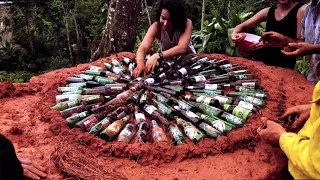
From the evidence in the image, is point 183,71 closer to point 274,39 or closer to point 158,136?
point 274,39

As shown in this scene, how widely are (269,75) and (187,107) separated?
149 cm

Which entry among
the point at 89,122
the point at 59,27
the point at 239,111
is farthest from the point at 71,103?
the point at 59,27

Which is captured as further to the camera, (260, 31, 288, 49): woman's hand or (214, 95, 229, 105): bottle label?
(260, 31, 288, 49): woman's hand

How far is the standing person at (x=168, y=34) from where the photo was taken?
4.61 metres

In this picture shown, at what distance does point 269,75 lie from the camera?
14.6 ft

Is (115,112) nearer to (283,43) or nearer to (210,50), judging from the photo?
(283,43)

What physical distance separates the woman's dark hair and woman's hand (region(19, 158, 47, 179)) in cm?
291

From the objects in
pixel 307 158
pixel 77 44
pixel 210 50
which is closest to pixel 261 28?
pixel 210 50

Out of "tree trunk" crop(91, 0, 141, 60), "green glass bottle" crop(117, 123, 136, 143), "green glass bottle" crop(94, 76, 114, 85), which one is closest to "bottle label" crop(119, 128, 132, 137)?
"green glass bottle" crop(117, 123, 136, 143)

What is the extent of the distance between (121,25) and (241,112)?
4.48 metres

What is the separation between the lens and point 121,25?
7227 millimetres

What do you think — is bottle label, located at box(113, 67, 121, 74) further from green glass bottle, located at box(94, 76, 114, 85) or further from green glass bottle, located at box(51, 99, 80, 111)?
green glass bottle, located at box(51, 99, 80, 111)

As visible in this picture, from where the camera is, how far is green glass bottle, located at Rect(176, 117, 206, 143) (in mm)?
3033

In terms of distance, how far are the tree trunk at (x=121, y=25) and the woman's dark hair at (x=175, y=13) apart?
7.60 ft
